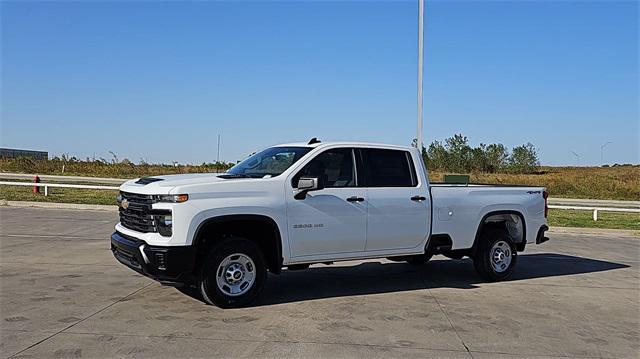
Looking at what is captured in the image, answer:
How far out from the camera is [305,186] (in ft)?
23.9

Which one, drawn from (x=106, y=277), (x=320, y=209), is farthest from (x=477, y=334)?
(x=106, y=277)

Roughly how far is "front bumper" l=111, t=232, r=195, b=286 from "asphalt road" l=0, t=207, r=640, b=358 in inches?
16.6

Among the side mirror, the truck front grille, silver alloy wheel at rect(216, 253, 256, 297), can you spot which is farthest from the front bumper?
the side mirror

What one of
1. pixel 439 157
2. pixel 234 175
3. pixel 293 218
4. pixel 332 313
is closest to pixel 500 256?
pixel 332 313

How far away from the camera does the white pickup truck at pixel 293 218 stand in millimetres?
6770

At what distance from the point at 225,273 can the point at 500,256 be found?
186 inches

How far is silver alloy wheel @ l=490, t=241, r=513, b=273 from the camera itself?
373 inches

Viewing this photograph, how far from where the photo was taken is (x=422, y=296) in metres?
8.22

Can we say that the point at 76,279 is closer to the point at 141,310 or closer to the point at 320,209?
the point at 141,310

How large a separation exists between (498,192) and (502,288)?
60.7 inches

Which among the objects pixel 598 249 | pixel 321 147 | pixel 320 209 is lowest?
pixel 598 249

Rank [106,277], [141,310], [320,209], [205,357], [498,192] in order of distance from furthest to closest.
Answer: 1. [498,192]
2. [106,277]
3. [320,209]
4. [141,310]
5. [205,357]

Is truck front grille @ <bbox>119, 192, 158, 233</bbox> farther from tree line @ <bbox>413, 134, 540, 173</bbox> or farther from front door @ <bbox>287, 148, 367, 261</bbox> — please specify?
tree line @ <bbox>413, 134, 540, 173</bbox>

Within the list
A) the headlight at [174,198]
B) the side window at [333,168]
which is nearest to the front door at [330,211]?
the side window at [333,168]
